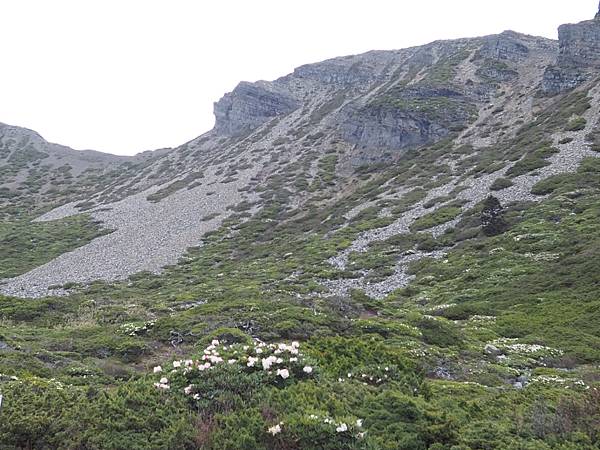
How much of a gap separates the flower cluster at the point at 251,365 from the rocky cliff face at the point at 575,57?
272ft

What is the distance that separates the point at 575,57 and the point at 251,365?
92.9m

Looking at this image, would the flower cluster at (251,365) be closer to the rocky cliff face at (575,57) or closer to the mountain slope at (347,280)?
the mountain slope at (347,280)

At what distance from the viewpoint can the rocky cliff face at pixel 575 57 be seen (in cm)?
7775

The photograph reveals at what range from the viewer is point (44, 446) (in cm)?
763

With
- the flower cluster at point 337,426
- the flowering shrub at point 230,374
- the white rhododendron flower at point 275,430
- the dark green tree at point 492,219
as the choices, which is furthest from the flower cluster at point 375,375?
the dark green tree at point 492,219

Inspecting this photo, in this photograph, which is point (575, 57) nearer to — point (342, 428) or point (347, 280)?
point (347, 280)

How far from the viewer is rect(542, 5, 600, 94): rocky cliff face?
3061 inches

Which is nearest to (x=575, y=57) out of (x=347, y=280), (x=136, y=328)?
(x=347, y=280)

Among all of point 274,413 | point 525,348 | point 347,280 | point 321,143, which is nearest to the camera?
point 274,413

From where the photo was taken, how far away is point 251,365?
30.6 ft

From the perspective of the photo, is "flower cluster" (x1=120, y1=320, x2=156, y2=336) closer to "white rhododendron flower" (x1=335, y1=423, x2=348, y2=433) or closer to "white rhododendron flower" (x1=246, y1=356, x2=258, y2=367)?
"white rhododendron flower" (x1=246, y1=356, x2=258, y2=367)

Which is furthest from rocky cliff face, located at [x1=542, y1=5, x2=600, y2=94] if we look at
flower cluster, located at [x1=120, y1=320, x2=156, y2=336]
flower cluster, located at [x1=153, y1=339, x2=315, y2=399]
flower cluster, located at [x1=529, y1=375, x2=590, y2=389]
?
flower cluster, located at [x1=153, y1=339, x2=315, y2=399]

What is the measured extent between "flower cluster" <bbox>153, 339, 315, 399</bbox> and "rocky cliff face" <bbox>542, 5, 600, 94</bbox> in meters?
82.8

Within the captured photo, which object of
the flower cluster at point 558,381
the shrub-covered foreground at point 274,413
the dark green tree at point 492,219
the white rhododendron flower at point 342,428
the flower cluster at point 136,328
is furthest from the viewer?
the dark green tree at point 492,219
